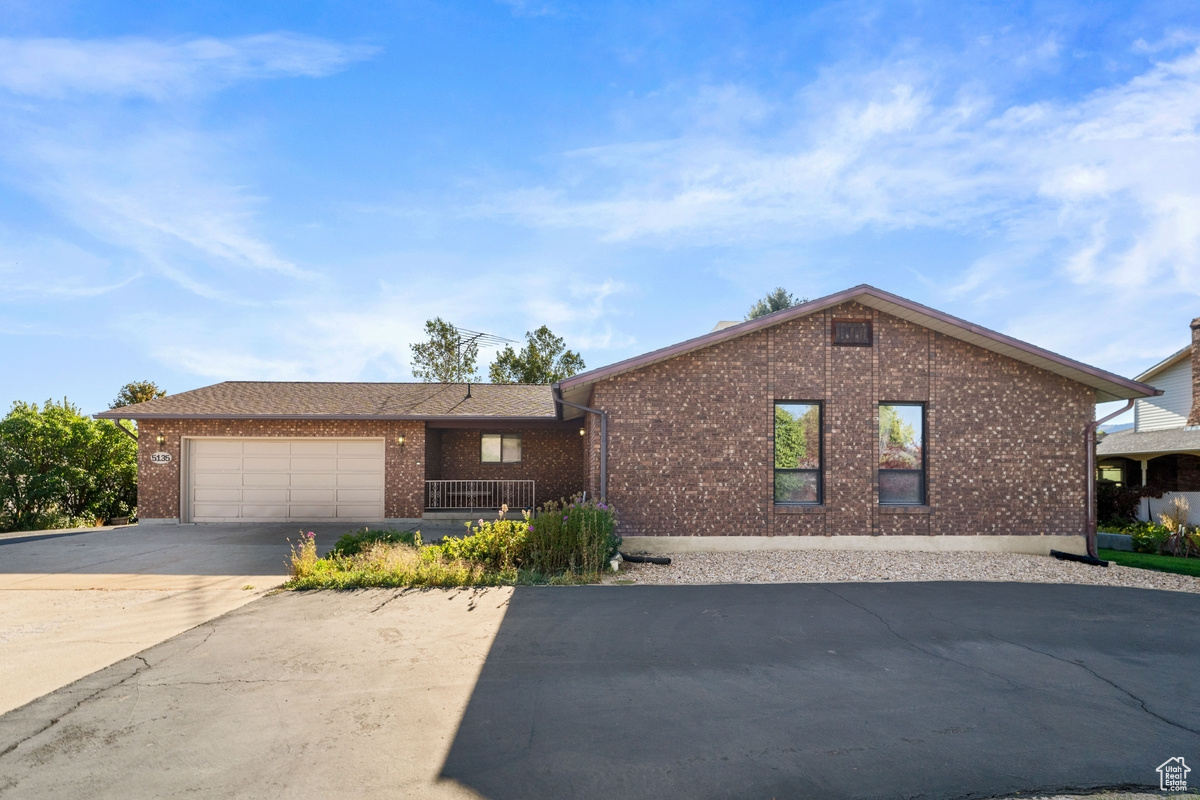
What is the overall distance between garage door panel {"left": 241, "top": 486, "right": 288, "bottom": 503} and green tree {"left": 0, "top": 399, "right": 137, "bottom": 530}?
526cm

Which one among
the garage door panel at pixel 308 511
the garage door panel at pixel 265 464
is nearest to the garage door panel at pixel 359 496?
the garage door panel at pixel 308 511

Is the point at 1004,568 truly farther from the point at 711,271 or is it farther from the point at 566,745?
the point at 711,271

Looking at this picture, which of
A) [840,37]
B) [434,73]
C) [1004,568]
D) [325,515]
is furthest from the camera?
[325,515]

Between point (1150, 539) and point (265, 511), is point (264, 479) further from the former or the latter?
point (1150, 539)

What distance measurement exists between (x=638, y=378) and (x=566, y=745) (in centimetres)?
817

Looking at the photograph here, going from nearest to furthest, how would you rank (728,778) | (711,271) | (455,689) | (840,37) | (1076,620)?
(728,778) → (455,689) → (1076,620) → (840,37) → (711,271)

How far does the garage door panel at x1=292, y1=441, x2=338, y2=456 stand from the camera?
16359 millimetres

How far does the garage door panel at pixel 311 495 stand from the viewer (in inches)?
643

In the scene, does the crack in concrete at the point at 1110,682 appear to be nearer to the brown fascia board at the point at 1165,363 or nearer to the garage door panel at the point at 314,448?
the garage door panel at the point at 314,448

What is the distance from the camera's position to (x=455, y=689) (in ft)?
15.9

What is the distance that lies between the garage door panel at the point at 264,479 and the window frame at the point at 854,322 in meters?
13.6

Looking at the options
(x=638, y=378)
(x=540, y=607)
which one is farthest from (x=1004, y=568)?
(x=540, y=607)

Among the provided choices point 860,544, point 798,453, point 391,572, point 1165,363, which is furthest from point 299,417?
point 1165,363

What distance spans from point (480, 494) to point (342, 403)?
4.40 metres
